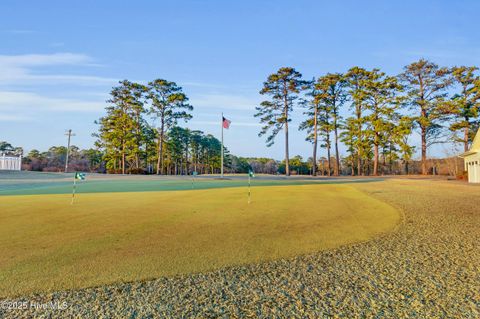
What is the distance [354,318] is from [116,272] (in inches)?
97.8

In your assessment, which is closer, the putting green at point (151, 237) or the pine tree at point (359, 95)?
the putting green at point (151, 237)

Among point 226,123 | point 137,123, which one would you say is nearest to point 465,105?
point 226,123

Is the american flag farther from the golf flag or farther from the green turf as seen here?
the green turf

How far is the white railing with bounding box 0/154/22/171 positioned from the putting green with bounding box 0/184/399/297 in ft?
83.0

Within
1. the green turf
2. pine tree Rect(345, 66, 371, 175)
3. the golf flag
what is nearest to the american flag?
the golf flag

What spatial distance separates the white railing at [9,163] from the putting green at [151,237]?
83.0 ft

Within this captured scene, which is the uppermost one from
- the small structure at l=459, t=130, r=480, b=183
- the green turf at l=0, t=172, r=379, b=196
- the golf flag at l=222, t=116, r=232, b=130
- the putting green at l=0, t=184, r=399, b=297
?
the golf flag at l=222, t=116, r=232, b=130

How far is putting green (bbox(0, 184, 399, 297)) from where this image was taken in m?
3.11

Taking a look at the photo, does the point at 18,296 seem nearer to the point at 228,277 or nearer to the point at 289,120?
the point at 228,277

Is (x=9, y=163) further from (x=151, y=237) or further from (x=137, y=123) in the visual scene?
(x=151, y=237)

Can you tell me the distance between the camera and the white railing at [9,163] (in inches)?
1036

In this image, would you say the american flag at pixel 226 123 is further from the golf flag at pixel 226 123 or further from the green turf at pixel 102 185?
the green turf at pixel 102 185

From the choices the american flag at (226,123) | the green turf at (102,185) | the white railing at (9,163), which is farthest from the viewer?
the white railing at (9,163)

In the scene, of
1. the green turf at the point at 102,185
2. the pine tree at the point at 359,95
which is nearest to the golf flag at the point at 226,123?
the green turf at the point at 102,185
